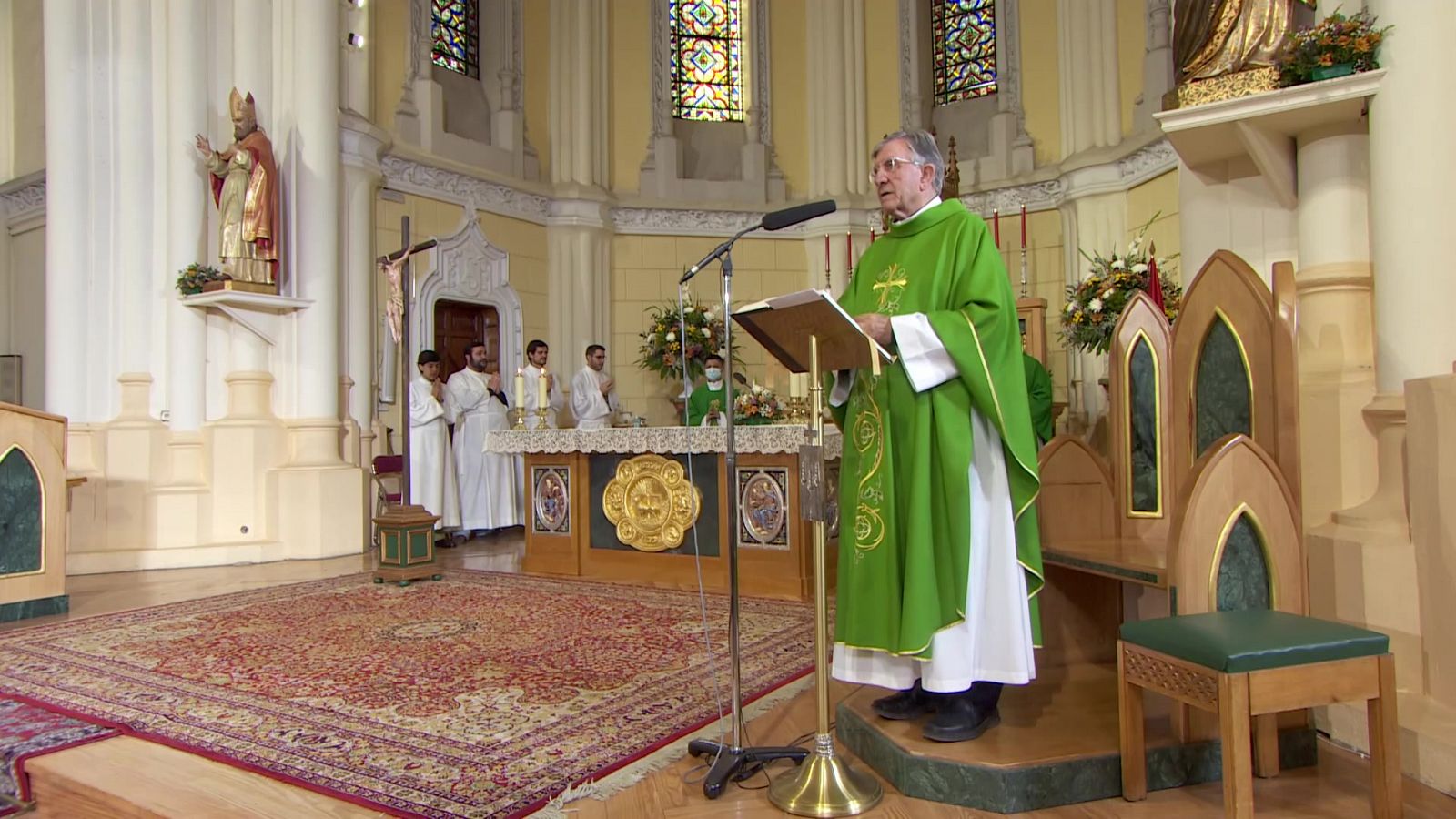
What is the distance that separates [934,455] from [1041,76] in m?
9.91

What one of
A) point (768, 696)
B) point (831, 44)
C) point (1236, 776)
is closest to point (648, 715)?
point (768, 696)

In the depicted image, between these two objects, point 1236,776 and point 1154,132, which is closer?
point 1236,776

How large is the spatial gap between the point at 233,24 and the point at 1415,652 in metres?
8.99

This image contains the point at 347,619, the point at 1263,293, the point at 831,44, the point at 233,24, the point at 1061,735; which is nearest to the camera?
the point at 1061,735

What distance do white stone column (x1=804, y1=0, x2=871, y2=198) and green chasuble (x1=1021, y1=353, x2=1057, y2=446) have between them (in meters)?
5.33

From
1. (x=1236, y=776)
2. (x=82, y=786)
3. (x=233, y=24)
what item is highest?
(x=233, y=24)

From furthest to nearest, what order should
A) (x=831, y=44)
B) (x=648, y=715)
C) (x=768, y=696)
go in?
(x=831, y=44)
(x=768, y=696)
(x=648, y=715)

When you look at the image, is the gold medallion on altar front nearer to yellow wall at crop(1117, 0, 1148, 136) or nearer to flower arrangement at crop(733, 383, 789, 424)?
flower arrangement at crop(733, 383, 789, 424)

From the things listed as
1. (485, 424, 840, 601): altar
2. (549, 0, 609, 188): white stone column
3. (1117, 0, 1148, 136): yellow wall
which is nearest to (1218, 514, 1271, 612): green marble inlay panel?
(485, 424, 840, 601): altar

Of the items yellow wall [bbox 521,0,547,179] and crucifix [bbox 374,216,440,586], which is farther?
yellow wall [bbox 521,0,547,179]

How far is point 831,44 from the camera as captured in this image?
12164 millimetres

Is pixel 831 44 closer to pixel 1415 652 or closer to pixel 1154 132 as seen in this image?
pixel 1154 132

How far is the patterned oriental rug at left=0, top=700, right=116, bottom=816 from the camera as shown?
3.08m

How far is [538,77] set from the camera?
11.6 meters
